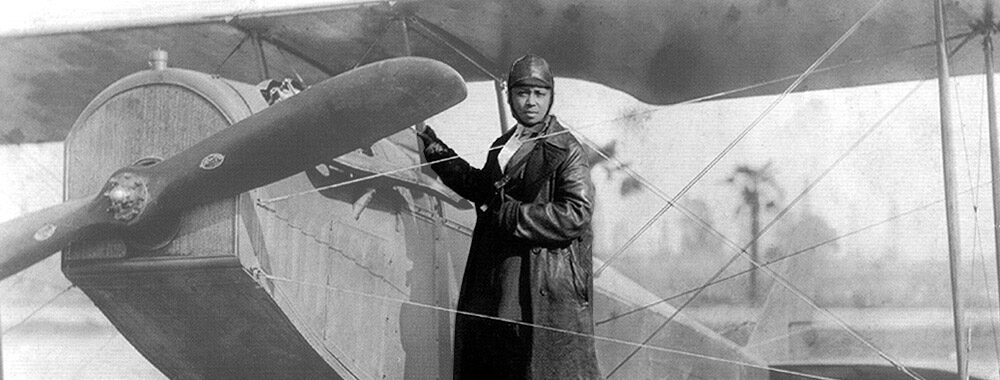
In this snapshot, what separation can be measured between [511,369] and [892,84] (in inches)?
88.3

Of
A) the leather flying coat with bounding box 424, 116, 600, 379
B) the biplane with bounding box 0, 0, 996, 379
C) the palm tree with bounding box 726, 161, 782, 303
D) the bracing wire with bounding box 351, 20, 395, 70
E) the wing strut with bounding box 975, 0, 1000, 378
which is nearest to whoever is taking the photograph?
the leather flying coat with bounding box 424, 116, 600, 379

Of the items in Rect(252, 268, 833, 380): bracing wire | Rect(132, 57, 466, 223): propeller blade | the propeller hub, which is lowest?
Rect(252, 268, 833, 380): bracing wire

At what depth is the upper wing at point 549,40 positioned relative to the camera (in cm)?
375

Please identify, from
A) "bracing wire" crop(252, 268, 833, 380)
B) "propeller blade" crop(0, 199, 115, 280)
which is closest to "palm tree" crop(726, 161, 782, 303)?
"bracing wire" crop(252, 268, 833, 380)

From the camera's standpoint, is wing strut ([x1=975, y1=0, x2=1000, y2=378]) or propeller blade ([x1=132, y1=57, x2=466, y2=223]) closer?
propeller blade ([x1=132, y1=57, x2=466, y2=223])

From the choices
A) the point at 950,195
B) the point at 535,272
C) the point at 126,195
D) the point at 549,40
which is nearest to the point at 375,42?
the point at 549,40

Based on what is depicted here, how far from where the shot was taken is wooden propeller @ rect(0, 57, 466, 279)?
3.12 meters

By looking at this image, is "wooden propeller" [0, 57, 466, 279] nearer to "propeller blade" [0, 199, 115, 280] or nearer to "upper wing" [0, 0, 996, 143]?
"propeller blade" [0, 199, 115, 280]

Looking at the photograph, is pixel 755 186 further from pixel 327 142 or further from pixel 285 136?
pixel 285 136

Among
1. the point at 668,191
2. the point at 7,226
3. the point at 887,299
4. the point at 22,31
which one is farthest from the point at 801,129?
the point at 22,31

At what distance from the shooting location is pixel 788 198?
Result: 3.86 meters

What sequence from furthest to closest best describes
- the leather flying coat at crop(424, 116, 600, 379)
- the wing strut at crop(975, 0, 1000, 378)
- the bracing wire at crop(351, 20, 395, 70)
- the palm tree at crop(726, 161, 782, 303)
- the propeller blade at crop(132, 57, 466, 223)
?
the bracing wire at crop(351, 20, 395, 70) → the palm tree at crop(726, 161, 782, 303) → the wing strut at crop(975, 0, 1000, 378) → the propeller blade at crop(132, 57, 466, 223) → the leather flying coat at crop(424, 116, 600, 379)

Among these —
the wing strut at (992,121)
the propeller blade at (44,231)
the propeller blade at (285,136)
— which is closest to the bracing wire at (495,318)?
the propeller blade at (285,136)

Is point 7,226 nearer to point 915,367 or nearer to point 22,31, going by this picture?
point 22,31
